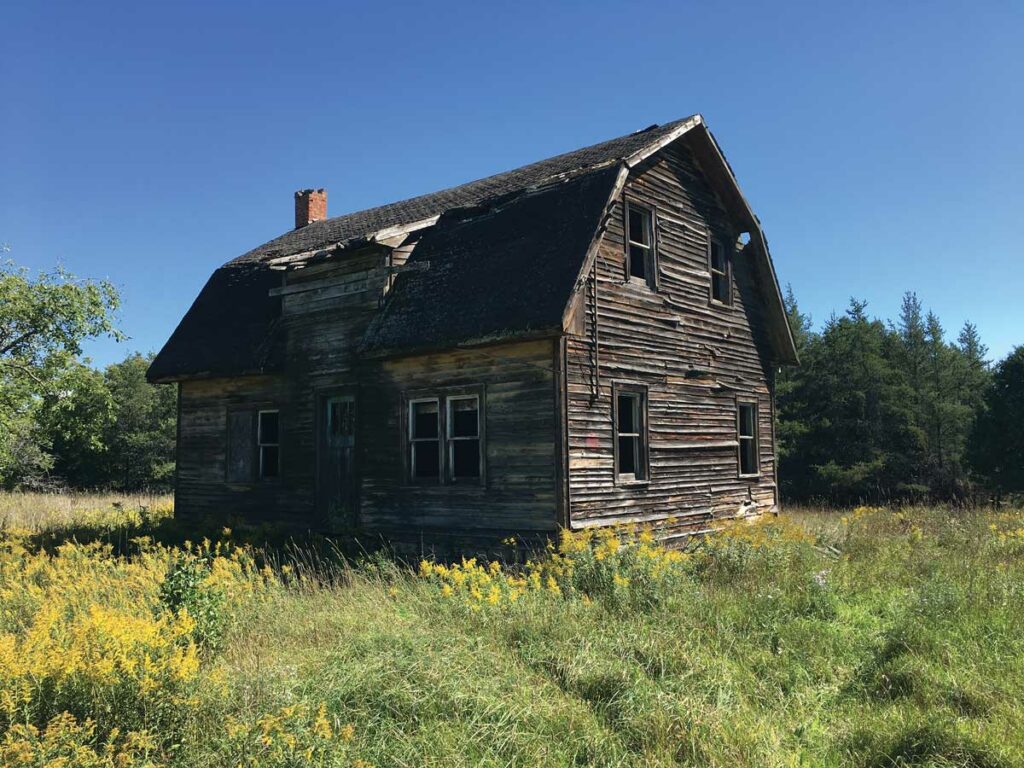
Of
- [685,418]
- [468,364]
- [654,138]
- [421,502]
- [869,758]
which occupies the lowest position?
[869,758]

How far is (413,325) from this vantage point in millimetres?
12328

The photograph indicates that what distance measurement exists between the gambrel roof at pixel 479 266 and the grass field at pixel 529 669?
410 centimetres

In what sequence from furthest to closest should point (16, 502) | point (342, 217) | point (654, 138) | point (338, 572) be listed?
1. point (16, 502)
2. point (342, 217)
3. point (654, 138)
4. point (338, 572)

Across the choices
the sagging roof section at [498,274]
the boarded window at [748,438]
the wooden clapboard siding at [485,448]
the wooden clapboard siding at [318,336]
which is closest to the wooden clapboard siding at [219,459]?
the wooden clapboard siding at [318,336]

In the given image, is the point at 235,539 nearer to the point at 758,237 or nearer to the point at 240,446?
the point at 240,446

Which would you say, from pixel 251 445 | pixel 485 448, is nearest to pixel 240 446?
pixel 251 445

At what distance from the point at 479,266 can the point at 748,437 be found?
7311mm

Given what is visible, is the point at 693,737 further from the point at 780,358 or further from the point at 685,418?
the point at 780,358

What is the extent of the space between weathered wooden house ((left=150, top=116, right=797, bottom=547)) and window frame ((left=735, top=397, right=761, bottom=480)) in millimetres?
67

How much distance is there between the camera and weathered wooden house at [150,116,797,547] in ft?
37.1

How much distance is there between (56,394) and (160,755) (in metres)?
16.3

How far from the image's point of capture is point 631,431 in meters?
13.0

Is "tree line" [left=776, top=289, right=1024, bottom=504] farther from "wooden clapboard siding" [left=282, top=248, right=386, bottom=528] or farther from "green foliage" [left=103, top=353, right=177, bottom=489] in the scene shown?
"green foliage" [left=103, top=353, right=177, bottom=489]

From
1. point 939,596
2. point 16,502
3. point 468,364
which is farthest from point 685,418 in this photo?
point 16,502
